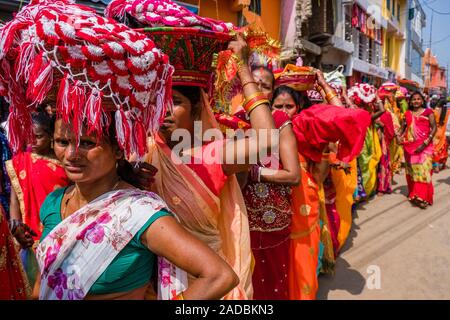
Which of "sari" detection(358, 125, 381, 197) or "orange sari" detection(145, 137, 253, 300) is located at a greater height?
"orange sari" detection(145, 137, 253, 300)

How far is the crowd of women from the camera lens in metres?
1.10

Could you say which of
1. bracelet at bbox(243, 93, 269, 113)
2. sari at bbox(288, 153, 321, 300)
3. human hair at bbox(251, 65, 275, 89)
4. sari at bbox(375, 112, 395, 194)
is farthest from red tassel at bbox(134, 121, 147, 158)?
sari at bbox(375, 112, 395, 194)

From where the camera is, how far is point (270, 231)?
2.60m

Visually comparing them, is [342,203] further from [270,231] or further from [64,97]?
[64,97]

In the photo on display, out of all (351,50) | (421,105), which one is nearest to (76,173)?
(421,105)

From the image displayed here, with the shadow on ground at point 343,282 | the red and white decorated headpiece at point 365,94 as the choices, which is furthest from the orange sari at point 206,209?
the red and white decorated headpiece at point 365,94

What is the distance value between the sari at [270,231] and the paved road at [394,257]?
903 millimetres

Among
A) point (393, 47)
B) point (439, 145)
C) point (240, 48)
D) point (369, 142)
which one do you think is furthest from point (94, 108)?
point (393, 47)

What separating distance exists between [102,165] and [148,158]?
1.32ft

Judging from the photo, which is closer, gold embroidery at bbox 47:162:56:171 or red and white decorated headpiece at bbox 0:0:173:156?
red and white decorated headpiece at bbox 0:0:173:156

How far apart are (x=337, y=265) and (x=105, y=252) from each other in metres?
3.35

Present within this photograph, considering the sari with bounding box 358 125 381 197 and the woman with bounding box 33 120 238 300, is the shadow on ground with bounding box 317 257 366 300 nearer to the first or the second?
the woman with bounding box 33 120 238 300

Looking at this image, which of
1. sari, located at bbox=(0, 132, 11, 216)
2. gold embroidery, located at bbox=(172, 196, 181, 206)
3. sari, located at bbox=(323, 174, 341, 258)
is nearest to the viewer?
gold embroidery, located at bbox=(172, 196, 181, 206)

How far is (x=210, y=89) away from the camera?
1.83 meters
